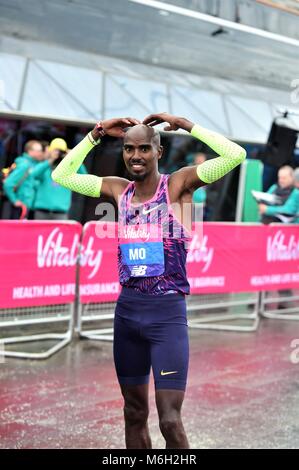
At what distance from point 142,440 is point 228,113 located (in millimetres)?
11963

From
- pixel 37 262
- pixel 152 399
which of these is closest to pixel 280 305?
pixel 37 262

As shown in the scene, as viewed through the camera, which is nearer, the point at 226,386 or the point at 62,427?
the point at 62,427

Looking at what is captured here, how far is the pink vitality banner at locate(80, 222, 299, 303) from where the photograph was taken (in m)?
8.20

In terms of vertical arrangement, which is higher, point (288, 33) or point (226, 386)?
point (288, 33)

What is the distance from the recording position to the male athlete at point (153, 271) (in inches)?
149

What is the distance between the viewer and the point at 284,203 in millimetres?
11359

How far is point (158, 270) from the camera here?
381 cm

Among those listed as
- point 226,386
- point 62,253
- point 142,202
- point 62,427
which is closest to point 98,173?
point 62,253

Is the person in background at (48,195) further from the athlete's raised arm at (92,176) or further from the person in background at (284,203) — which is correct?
the athlete's raised arm at (92,176)

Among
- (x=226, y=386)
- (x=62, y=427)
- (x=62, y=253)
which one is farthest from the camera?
(x=62, y=253)

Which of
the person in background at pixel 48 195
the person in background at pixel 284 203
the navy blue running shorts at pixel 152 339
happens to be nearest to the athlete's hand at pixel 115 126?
the navy blue running shorts at pixel 152 339

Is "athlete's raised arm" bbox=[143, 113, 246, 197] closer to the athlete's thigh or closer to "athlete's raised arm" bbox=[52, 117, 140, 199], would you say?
"athlete's raised arm" bbox=[52, 117, 140, 199]

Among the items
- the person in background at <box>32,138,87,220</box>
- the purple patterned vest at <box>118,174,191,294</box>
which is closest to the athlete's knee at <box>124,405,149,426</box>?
the purple patterned vest at <box>118,174,191,294</box>

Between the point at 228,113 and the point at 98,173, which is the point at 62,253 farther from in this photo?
the point at 228,113
